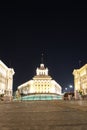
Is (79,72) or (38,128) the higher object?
(79,72)

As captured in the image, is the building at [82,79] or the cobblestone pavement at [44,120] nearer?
the cobblestone pavement at [44,120]

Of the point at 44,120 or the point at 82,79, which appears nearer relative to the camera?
the point at 44,120

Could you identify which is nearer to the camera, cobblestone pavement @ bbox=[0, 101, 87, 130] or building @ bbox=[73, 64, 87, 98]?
cobblestone pavement @ bbox=[0, 101, 87, 130]

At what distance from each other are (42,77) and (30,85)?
11429 millimetres

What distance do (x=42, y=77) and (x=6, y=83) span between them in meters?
58.7

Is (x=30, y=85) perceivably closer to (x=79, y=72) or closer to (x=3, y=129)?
(x=79, y=72)

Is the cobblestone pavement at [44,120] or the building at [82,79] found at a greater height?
the building at [82,79]

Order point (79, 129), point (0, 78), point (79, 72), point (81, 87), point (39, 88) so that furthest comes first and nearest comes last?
point (39, 88)
point (79, 72)
point (81, 87)
point (0, 78)
point (79, 129)

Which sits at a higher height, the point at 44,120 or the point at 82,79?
the point at 82,79

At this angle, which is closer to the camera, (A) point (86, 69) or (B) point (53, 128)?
(B) point (53, 128)

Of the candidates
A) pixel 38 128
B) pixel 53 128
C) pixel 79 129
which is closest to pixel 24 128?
pixel 38 128

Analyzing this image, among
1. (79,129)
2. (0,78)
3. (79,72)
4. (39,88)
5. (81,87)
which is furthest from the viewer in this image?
(39,88)

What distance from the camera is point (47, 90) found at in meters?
184

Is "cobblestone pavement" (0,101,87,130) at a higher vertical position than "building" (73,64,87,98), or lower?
lower
